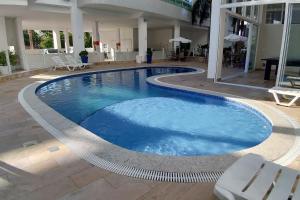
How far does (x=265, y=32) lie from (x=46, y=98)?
37.3 feet

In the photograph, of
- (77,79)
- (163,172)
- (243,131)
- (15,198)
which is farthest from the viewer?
(77,79)

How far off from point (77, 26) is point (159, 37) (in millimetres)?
13692

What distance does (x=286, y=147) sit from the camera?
11.9 feet

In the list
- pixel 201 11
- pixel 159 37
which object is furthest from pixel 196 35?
pixel 201 11

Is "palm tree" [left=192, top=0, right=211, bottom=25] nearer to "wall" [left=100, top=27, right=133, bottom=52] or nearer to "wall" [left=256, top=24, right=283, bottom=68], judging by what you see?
"wall" [left=100, top=27, right=133, bottom=52]

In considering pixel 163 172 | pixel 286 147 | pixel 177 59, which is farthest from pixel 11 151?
pixel 177 59

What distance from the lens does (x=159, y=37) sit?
26.4 m

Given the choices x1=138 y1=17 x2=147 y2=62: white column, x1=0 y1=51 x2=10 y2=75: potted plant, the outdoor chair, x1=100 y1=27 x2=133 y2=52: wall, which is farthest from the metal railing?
x1=0 y1=51 x2=10 y2=75: potted plant

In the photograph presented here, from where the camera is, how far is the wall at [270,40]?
40.4 feet

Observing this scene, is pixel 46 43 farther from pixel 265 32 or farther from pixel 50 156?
pixel 50 156

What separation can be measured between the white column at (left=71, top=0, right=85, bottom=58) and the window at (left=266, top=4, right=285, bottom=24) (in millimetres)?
10612

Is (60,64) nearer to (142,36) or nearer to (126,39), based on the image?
(142,36)

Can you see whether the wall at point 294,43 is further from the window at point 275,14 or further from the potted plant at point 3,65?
the potted plant at point 3,65

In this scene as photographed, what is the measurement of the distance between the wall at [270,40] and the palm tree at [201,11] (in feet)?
28.4
